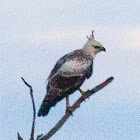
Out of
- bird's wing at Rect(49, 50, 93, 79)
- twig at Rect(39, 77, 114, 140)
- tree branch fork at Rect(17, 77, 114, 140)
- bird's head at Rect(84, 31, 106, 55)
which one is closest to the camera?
tree branch fork at Rect(17, 77, 114, 140)

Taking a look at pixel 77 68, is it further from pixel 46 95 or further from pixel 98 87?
pixel 98 87

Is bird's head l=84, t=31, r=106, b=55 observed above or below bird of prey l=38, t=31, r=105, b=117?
above

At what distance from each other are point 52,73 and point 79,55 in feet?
4.34

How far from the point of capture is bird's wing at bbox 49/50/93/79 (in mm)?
9523

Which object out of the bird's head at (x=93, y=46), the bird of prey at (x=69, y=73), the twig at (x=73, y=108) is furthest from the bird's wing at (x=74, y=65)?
the twig at (x=73, y=108)

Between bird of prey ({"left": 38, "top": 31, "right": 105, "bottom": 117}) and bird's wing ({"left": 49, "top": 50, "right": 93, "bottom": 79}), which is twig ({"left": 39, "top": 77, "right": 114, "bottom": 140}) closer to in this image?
bird of prey ({"left": 38, "top": 31, "right": 105, "bottom": 117})

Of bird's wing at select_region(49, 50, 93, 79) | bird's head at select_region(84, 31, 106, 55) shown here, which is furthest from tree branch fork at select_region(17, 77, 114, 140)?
bird's head at select_region(84, 31, 106, 55)

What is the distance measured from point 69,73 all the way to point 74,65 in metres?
0.42

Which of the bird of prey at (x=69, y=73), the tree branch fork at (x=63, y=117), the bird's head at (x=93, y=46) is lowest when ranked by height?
the tree branch fork at (x=63, y=117)

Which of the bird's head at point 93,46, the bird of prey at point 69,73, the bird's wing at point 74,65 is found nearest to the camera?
the bird of prey at point 69,73

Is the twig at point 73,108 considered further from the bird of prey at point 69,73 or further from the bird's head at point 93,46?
the bird's head at point 93,46

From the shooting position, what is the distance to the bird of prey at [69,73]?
8.59m

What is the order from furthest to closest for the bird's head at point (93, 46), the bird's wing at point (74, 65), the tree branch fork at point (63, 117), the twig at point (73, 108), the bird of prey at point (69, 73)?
the bird's head at point (93, 46) → the bird's wing at point (74, 65) → the bird of prey at point (69, 73) → the twig at point (73, 108) → the tree branch fork at point (63, 117)

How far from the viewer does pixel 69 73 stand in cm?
965
